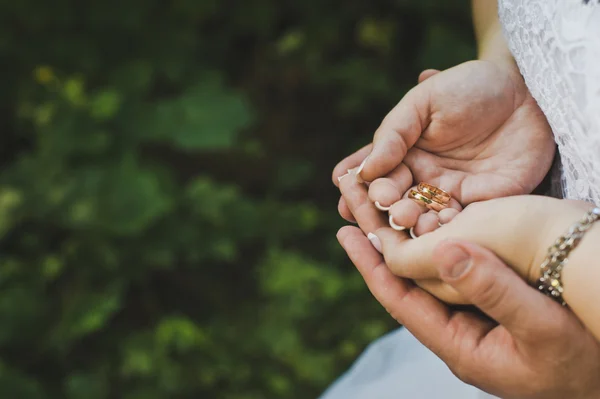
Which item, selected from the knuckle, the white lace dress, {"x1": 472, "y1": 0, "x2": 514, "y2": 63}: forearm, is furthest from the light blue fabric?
{"x1": 472, "y1": 0, "x2": 514, "y2": 63}: forearm

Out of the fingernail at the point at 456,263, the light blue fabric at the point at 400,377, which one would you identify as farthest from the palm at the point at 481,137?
the light blue fabric at the point at 400,377

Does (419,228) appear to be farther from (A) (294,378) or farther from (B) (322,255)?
(B) (322,255)

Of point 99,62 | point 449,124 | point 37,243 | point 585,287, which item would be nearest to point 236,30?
point 99,62

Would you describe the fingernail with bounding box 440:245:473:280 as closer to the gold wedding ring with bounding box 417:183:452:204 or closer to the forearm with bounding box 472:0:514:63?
the gold wedding ring with bounding box 417:183:452:204

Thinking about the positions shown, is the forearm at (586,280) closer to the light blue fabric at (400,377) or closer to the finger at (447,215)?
the finger at (447,215)

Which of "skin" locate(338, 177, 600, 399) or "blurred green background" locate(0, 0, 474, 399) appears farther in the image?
"blurred green background" locate(0, 0, 474, 399)

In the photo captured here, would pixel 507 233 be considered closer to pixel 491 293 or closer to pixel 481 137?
pixel 491 293
